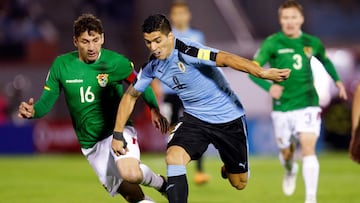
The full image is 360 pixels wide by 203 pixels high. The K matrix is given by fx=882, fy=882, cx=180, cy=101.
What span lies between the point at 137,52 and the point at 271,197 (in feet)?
39.4

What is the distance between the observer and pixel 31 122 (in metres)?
20.2

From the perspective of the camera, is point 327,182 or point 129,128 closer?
point 129,128

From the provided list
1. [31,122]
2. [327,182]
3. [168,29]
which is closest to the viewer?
[168,29]

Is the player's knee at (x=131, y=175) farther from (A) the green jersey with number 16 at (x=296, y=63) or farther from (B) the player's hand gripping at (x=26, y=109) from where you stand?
(A) the green jersey with number 16 at (x=296, y=63)

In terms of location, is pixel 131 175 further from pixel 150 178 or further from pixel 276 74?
pixel 276 74

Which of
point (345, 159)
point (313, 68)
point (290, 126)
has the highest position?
point (313, 68)

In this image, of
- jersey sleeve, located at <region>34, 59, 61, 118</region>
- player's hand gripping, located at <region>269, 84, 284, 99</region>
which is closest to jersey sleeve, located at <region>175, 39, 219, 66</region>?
jersey sleeve, located at <region>34, 59, 61, 118</region>

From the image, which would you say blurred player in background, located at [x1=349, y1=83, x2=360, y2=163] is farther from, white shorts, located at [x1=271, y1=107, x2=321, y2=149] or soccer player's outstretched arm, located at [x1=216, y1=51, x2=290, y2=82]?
white shorts, located at [x1=271, y1=107, x2=321, y2=149]

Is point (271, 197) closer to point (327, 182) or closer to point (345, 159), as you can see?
point (327, 182)

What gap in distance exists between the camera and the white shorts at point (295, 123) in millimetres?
10047

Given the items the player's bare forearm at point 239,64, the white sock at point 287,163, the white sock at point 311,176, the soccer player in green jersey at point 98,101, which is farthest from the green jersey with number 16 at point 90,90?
the white sock at point 287,163

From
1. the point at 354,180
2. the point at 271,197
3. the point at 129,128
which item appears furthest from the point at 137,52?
the point at 129,128

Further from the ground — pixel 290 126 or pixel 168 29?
pixel 168 29

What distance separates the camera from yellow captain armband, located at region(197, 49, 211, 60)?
742 centimetres
